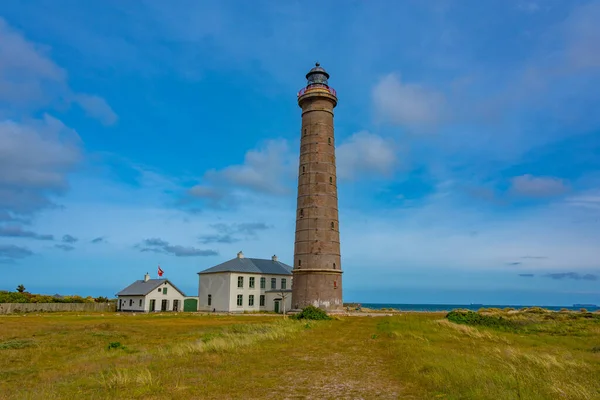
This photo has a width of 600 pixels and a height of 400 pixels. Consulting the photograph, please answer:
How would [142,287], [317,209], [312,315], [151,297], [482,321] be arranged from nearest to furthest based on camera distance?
[482,321] < [312,315] < [317,209] < [151,297] < [142,287]

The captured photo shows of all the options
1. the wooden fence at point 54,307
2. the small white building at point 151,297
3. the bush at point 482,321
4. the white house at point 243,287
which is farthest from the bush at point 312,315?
the wooden fence at point 54,307

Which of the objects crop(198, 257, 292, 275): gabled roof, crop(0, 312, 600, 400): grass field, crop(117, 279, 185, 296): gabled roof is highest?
crop(198, 257, 292, 275): gabled roof

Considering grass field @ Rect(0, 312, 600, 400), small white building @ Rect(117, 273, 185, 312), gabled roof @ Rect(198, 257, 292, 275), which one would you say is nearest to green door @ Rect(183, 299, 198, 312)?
small white building @ Rect(117, 273, 185, 312)

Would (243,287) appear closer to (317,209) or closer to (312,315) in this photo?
(317,209)

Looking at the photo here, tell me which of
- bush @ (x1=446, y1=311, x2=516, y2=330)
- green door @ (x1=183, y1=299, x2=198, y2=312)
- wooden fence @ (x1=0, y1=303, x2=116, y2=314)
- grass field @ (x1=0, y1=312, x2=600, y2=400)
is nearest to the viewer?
grass field @ (x1=0, y1=312, x2=600, y2=400)

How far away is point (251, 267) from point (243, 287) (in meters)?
2.70

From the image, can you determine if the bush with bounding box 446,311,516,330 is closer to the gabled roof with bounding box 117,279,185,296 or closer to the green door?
the green door

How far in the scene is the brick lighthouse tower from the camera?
3844 cm

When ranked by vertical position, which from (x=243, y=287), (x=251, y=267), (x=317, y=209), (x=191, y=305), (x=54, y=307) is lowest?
(x=54, y=307)

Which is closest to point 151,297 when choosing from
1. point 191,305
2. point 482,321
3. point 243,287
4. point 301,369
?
point 191,305

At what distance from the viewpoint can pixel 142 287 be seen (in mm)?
50938

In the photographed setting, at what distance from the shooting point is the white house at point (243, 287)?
155ft

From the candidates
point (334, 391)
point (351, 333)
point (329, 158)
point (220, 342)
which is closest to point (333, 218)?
point (329, 158)

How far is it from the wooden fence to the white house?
12308 mm
